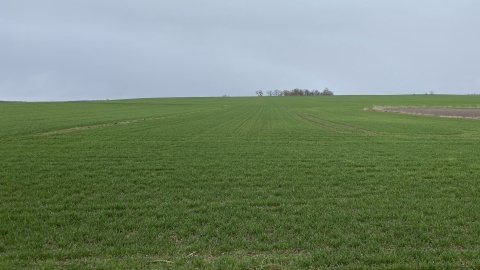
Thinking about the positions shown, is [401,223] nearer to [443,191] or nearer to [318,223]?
[318,223]

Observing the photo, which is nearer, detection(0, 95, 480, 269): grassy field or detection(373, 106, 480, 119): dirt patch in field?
detection(0, 95, 480, 269): grassy field

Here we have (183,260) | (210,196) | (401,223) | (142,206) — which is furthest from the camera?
(210,196)

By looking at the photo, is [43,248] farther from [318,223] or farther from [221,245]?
[318,223]

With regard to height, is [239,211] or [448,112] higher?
[448,112]

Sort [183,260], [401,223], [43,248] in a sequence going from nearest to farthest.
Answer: [183,260]
[43,248]
[401,223]

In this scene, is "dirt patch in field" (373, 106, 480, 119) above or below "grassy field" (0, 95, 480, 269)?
above

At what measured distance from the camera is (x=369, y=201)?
9977 mm

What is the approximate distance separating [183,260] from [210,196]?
4.15 m

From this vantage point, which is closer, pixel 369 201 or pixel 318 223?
pixel 318 223

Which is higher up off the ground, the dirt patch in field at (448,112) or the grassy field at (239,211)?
the dirt patch in field at (448,112)

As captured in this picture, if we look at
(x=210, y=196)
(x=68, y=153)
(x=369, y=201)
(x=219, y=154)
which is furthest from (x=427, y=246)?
(x=68, y=153)

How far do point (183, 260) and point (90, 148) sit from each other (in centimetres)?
1547

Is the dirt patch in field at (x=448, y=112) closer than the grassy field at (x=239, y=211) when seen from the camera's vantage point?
No

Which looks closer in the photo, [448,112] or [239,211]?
[239,211]
